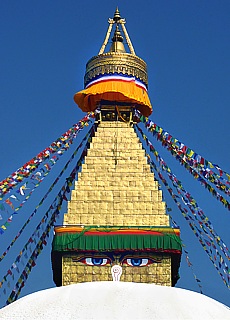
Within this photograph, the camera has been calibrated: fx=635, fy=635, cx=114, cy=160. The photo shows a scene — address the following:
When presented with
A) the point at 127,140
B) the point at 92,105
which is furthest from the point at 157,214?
the point at 92,105

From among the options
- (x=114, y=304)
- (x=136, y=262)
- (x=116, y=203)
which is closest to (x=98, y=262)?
(x=136, y=262)

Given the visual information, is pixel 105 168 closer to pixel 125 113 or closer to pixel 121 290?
pixel 125 113

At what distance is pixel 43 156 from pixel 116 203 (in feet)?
8.17

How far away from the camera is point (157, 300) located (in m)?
4.73

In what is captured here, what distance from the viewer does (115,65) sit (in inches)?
763

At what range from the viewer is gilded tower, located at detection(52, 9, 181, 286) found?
16156 millimetres

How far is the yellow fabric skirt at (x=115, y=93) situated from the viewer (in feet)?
61.9

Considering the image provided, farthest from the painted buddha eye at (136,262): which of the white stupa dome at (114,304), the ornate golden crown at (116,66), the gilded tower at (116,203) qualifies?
the white stupa dome at (114,304)

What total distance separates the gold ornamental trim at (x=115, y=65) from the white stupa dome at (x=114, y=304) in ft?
48.4

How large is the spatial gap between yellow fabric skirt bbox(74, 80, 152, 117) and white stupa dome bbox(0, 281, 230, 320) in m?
14.1

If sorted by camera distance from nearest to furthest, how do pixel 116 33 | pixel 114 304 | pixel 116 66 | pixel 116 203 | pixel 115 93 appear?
1. pixel 114 304
2. pixel 116 203
3. pixel 115 93
4. pixel 116 66
5. pixel 116 33

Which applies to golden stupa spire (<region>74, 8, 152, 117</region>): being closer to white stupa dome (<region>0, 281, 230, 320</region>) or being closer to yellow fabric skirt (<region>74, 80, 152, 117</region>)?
yellow fabric skirt (<region>74, 80, 152, 117</region>)

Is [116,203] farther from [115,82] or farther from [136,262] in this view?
[115,82]

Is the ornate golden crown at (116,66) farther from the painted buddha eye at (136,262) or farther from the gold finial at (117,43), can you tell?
the painted buddha eye at (136,262)
